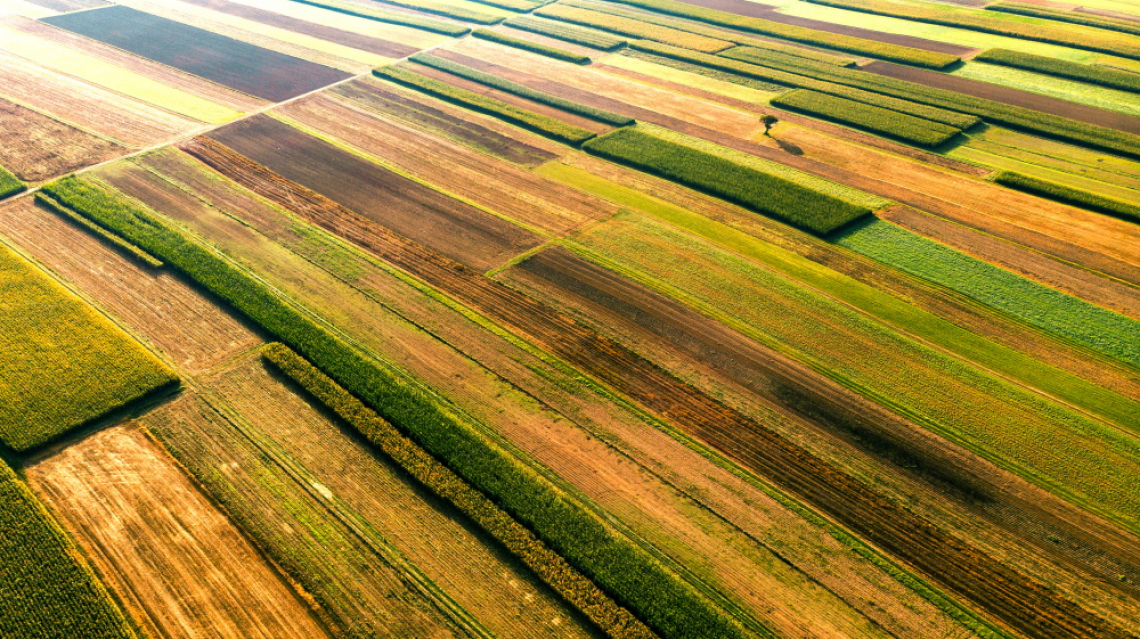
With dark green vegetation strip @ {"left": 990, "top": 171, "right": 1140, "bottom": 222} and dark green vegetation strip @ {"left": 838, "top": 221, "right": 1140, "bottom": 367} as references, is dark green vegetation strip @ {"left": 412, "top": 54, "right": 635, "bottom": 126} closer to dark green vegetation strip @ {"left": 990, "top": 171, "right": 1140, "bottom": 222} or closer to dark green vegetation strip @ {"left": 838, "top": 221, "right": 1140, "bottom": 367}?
dark green vegetation strip @ {"left": 838, "top": 221, "right": 1140, "bottom": 367}

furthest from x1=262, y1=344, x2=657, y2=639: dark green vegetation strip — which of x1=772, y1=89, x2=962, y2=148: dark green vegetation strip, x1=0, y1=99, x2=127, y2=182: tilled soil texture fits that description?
x1=772, y1=89, x2=962, y2=148: dark green vegetation strip

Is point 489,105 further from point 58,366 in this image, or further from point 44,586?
point 44,586

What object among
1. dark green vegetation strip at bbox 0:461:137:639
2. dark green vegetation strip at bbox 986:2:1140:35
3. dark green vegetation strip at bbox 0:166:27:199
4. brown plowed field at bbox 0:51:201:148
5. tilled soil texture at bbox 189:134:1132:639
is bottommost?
tilled soil texture at bbox 189:134:1132:639

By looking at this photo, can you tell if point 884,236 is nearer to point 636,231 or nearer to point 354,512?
point 636,231

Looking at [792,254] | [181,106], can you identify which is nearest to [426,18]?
[181,106]

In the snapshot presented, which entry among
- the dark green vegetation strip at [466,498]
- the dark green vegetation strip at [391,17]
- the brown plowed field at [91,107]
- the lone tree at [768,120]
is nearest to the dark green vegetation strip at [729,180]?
the lone tree at [768,120]

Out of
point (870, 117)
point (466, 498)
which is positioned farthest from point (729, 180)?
point (466, 498)
